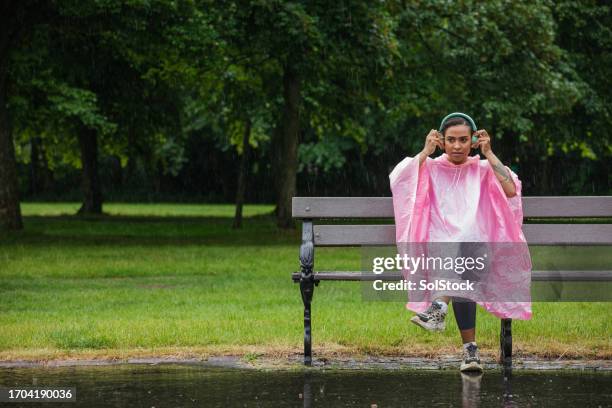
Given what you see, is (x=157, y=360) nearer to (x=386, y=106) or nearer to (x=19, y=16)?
(x=19, y=16)

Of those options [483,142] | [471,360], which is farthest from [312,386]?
[483,142]

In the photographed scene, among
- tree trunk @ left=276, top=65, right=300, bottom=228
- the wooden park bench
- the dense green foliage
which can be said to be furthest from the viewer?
tree trunk @ left=276, top=65, right=300, bottom=228

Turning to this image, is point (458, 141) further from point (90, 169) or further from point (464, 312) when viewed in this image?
point (90, 169)

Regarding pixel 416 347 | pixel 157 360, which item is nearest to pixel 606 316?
pixel 416 347

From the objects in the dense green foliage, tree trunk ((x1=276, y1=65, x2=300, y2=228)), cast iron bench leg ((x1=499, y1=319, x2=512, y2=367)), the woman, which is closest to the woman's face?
the woman

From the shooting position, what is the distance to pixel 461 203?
6.99m

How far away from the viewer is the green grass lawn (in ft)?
25.7

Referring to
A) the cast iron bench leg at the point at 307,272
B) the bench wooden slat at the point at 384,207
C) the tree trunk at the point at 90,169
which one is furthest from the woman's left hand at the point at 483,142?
the tree trunk at the point at 90,169

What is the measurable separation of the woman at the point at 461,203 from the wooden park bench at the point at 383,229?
0.76 feet

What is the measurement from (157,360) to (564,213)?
2742mm

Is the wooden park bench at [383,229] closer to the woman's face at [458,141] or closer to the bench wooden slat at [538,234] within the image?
the bench wooden slat at [538,234]

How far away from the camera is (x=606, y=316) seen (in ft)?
31.4

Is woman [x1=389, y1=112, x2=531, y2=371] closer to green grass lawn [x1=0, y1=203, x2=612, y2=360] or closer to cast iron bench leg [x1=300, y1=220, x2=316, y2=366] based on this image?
cast iron bench leg [x1=300, y1=220, x2=316, y2=366]

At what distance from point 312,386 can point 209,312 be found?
3.90 m
